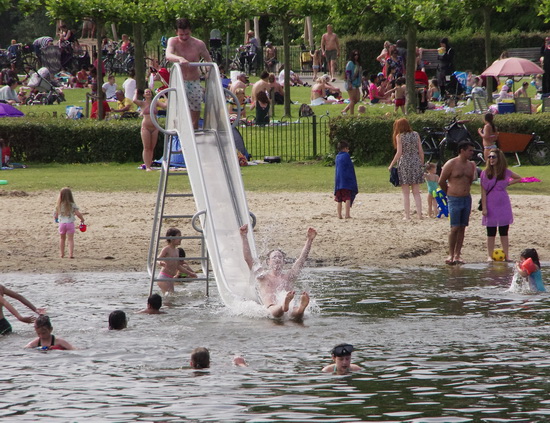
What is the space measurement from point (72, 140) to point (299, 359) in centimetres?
1870

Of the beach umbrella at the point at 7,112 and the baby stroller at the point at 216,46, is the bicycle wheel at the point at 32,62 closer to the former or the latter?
the baby stroller at the point at 216,46

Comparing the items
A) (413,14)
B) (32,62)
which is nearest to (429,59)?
(413,14)

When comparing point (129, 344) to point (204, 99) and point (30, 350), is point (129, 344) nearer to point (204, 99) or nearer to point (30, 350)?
point (30, 350)

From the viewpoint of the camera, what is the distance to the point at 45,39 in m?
44.1

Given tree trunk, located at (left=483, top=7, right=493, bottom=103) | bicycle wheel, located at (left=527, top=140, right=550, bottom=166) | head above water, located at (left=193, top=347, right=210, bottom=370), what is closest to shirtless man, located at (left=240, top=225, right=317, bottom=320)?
head above water, located at (left=193, top=347, right=210, bottom=370)

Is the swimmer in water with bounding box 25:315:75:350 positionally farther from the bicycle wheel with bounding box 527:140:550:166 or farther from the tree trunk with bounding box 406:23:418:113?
the tree trunk with bounding box 406:23:418:113

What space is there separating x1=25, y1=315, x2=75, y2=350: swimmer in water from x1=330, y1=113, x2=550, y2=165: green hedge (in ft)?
53.3

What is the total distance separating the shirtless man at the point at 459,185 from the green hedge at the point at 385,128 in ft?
34.5

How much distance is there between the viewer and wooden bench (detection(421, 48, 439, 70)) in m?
39.7

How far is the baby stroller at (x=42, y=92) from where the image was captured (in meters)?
38.0

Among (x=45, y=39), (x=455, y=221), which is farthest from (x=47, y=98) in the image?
(x=455, y=221)

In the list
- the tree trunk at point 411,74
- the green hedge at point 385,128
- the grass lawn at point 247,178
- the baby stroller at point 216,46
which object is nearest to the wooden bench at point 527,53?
the tree trunk at point 411,74

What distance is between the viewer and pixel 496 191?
1602 cm

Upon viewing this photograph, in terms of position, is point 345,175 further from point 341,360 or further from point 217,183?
point 341,360
